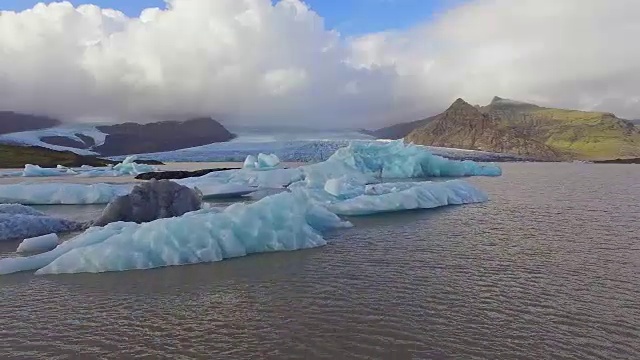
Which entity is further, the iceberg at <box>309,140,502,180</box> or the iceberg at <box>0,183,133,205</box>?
the iceberg at <box>309,140,502,180</box>

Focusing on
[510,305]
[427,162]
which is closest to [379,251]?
[510,305]

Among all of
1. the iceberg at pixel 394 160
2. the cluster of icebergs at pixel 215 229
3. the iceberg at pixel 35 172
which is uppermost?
the iceberg at pixel 394 160

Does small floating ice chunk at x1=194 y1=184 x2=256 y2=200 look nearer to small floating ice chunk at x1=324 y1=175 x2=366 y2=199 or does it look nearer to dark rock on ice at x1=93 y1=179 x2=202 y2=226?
small floating ice chunk at x1=324 y1=175 x2=366 y2=199

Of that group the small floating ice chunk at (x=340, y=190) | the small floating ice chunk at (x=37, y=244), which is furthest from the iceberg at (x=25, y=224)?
the small floating ice chunk at (x=340, y=190)

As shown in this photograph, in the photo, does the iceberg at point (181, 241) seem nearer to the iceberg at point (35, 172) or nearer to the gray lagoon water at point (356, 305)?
the gray lagoon water at point (356, 305)

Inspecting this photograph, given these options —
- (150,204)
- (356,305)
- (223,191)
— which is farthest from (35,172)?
(356,305)

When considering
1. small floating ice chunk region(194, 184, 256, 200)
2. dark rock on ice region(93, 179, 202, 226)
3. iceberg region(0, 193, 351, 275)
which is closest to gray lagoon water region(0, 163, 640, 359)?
iceberg region(0, 193, 351, 275)
